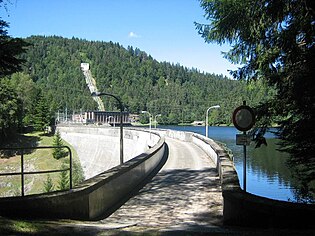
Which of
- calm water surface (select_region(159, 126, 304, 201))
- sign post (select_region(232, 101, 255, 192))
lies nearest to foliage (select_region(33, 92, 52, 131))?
calm water surface (select_region(159, 126, 304, 201))

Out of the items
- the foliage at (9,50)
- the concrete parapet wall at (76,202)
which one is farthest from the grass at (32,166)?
the foliage at (9,50)

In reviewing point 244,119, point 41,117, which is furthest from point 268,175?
point 41,117

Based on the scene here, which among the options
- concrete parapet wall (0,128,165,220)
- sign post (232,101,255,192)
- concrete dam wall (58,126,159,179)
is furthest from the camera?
concrete dam wall (58,126,159,179)

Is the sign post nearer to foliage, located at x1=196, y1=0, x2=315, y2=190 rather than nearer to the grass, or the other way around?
foliage, located at x1=196, y1=0, x2=315, y2=190

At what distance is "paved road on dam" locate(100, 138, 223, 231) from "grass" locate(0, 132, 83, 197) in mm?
5367

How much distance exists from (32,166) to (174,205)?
4693 cm

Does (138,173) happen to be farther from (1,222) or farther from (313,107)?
(1,222)

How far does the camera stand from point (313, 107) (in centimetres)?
795

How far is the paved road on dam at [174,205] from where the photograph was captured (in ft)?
24.4

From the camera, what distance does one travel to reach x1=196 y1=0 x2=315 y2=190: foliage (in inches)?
318

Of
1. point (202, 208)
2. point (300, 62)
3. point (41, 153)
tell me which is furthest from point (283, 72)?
point (41, 153)

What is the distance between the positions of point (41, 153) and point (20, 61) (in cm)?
5776

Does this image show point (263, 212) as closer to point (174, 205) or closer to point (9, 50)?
point (174, 205)

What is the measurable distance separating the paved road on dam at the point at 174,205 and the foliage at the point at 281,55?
2448 mm
